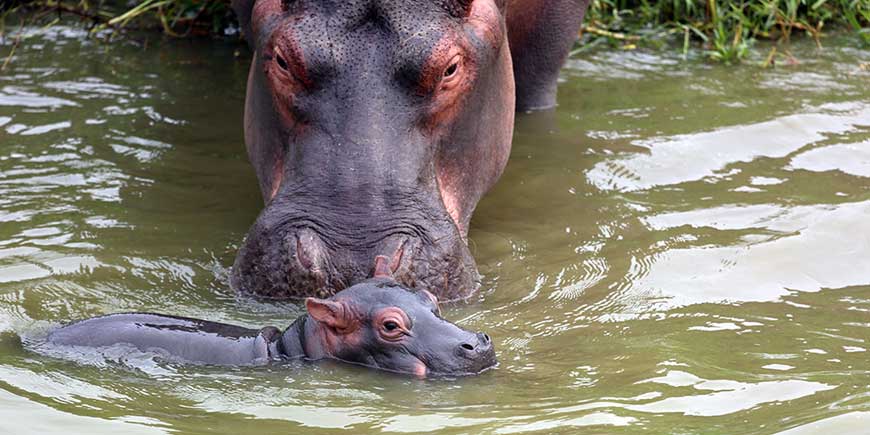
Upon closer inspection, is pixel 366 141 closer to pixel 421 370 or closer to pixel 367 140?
pixel 367 140

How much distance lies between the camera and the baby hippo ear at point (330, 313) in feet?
12.7

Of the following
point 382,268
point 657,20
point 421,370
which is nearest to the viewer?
point 421,370

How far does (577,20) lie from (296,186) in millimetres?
2691

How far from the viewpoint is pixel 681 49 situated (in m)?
8.05

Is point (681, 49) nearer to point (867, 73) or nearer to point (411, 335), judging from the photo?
point (867, 73)

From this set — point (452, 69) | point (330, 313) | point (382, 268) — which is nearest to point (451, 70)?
point (452, 69)

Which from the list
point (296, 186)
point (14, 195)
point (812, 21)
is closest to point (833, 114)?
point (812, 21)

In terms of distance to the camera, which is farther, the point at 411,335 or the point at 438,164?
the point at 438,164

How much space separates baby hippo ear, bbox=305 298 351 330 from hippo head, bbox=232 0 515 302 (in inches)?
15.7

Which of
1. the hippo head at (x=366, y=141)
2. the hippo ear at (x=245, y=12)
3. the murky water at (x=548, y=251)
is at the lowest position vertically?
the murky water at (x=548, y=251)

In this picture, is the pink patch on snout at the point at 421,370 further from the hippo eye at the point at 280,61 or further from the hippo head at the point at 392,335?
the hippo eye at the point at 280,61

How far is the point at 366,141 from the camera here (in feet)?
14.9

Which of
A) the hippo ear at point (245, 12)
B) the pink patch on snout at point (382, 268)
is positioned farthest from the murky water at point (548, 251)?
the hippo ear at point (245, 12)

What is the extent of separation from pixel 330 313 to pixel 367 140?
824 millimetres
